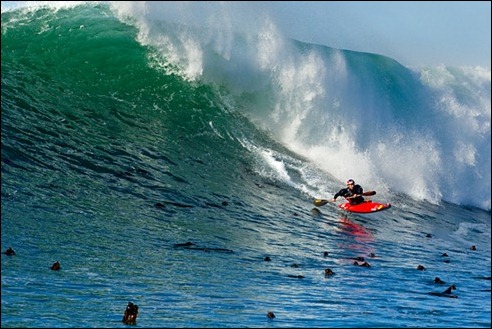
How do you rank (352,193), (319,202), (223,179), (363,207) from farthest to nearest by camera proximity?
(352,193)
(363,207)
(319,202)
(223,179)

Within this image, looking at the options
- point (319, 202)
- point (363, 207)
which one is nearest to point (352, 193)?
point (363, 207)

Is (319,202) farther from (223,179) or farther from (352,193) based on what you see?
(223,179)

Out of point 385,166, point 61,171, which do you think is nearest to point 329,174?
point 385,166

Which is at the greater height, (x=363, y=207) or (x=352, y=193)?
(x=352, y=193)

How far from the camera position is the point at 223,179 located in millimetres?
19281

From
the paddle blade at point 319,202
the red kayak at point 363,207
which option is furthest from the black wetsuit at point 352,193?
the paddle blade at point 319,202

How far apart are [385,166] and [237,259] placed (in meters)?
15.5

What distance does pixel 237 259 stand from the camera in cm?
1304

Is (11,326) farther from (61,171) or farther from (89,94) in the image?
(89,94)

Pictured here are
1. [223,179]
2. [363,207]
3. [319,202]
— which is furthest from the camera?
[363,207]

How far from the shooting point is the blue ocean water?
1039 cm

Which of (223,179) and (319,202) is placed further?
(319,202)

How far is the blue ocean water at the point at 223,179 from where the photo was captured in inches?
409

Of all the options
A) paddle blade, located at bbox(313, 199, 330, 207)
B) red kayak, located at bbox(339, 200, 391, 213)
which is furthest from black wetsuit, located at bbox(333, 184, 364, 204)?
paddle blade, located at bbox(313, 199, 330, 207)
